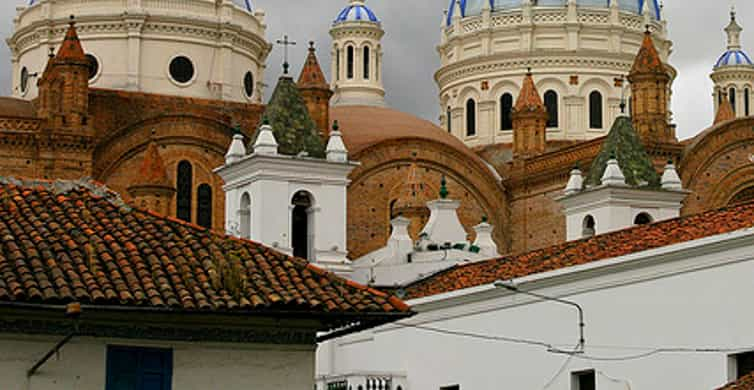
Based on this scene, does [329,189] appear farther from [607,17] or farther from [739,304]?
[607,17]

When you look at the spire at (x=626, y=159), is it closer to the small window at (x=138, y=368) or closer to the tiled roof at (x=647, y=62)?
the tiled roof at (x=647, y=62)

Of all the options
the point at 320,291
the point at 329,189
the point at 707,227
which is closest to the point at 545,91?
the point at 329,189

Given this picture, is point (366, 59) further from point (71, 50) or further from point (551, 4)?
point (71, 50)

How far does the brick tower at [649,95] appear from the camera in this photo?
41.4m

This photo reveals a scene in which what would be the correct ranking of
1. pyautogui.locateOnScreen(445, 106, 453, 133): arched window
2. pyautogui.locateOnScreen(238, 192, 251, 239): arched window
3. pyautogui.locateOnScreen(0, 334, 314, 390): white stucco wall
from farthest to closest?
pyautogui.locateOnScreen(445, 106, 453, 133): arched window → pyautogui.locateOnScreen(238, 192, 251, 239): arched window → pyautogui.locateOnScreen(0, 334, 314, 390): white stucco wall

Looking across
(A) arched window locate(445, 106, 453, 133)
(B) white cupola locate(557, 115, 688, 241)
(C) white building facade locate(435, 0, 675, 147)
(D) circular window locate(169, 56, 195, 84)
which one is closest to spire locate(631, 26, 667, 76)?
(B) white cupola locate(557, 115, 688, 241)

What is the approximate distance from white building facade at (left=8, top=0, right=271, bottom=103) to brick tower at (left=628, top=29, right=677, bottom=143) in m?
12.0

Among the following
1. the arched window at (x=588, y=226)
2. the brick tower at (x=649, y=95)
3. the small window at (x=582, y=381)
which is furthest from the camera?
the brick tower at (x=649, y=95)

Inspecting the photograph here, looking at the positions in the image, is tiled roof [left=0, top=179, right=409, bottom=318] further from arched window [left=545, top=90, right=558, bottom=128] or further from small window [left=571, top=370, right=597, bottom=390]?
arched window [left=545, top=90, right=558, bottom=128]

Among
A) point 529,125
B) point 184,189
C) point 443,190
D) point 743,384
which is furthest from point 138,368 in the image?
point 529,125

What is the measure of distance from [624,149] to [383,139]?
781 cm

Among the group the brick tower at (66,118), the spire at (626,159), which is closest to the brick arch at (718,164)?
the spire at (626,159)

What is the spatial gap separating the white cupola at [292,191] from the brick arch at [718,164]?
10.8 metres

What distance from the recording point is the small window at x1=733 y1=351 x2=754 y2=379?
20.8m
